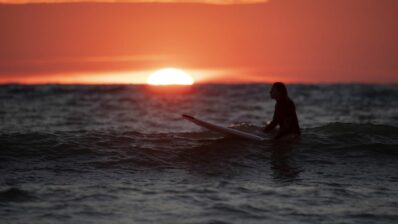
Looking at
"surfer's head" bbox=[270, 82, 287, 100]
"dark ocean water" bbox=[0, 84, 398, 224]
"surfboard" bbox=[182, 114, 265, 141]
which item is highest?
"surfer's head" bbox=[270, 82, 287, 100]

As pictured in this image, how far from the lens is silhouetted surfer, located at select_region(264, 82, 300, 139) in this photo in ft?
38.7

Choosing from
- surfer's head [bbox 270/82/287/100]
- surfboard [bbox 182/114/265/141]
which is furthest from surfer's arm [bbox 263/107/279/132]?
surfer's head [bbox 270/82/287/100]

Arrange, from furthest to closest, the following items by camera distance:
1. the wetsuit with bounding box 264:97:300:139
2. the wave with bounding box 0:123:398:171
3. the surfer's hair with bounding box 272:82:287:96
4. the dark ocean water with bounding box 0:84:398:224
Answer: the wetsuit with bounding box 264:97:300:139, the surfer's hair with bounding box 272:82:287:96, the wave with bounding box 0:123:398:171, the dark ocean water with bounding box 0:84:398:224

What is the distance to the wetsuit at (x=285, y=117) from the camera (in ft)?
39.4

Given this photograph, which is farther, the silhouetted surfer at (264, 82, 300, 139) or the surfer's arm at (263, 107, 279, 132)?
the surfer's arm at (263, 107, 279, 132)

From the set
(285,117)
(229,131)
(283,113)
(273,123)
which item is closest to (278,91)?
(283,113)

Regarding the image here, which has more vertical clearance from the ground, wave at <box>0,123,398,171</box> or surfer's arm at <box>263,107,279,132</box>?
surfer's arm at <box>263,107,279,132</box>

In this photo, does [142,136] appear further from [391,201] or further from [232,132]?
[391,201]

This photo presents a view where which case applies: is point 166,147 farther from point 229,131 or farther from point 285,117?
point 285,117

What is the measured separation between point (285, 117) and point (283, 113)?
12 cm

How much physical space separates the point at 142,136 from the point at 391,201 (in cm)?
724

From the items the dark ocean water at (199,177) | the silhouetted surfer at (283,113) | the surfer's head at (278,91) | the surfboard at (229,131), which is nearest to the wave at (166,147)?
the dark ocean water at (199,177)

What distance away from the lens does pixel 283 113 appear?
1211 centimetres

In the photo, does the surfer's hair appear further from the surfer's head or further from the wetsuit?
the wetsuit
